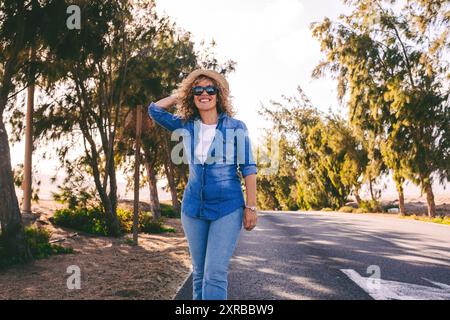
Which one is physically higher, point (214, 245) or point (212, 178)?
point (212, 178)

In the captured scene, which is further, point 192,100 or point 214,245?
point 192,100

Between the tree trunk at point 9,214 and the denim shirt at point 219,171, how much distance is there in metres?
6.34

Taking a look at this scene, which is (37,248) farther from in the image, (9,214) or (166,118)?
(166,118)

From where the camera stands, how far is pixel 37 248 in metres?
9.82

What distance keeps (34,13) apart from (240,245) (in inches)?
271

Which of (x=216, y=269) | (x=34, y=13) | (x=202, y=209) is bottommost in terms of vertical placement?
(x=216, y=269)

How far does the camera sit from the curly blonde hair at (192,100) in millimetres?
3586

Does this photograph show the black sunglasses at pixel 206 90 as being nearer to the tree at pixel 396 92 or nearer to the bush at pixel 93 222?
the bush at pixel 93 222

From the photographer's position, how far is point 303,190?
45.7m

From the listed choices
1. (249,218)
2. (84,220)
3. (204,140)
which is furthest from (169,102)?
(84,220)

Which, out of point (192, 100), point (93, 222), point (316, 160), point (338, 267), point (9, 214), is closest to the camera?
point (192, 100)

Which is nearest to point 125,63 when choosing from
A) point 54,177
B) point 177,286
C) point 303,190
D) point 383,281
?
point 54,177

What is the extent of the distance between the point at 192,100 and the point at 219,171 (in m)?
0.66
